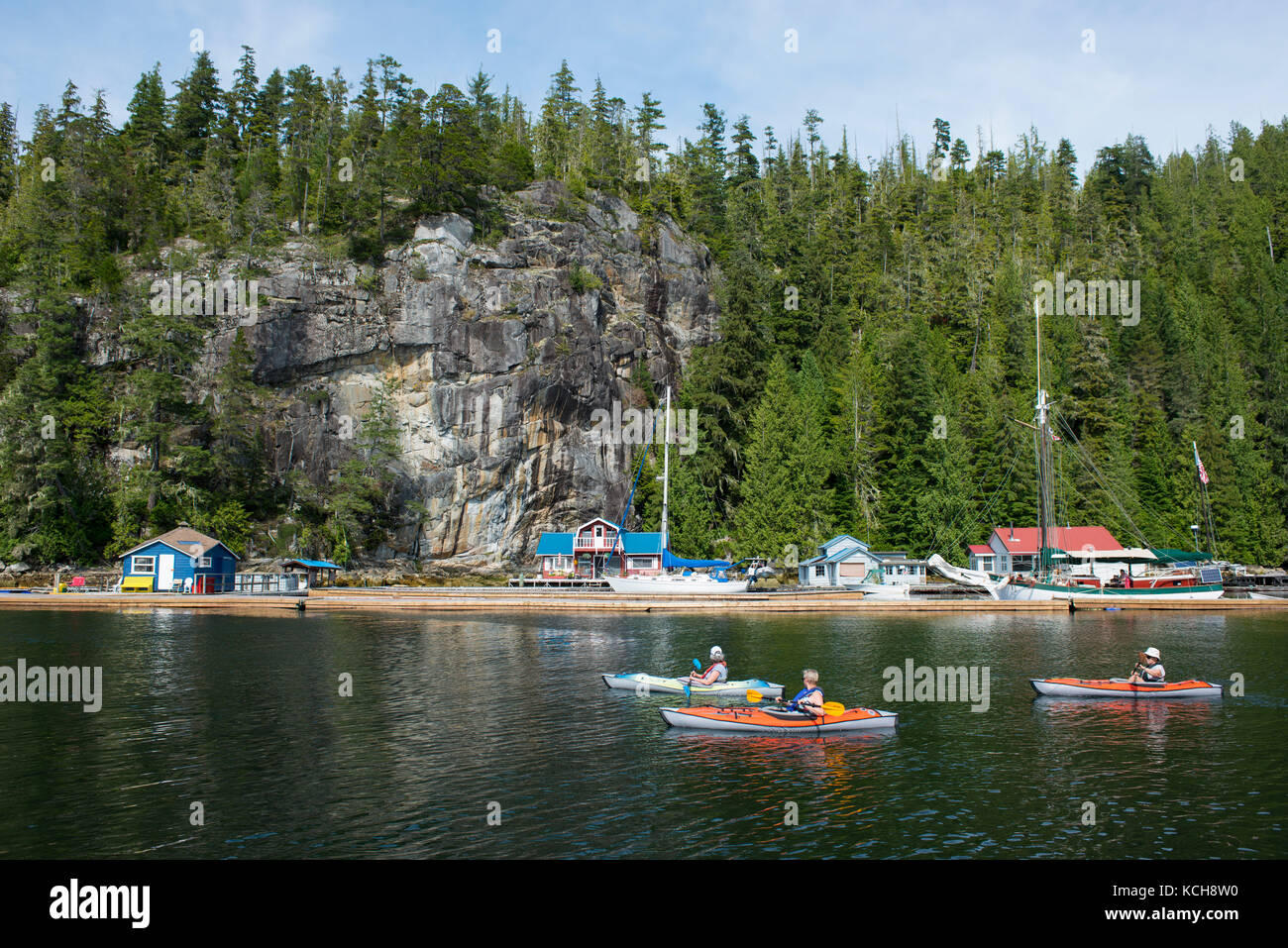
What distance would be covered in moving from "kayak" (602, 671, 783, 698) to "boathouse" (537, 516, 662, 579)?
44.4m

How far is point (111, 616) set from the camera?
5466cm

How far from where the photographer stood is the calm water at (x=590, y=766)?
1571 centimetres

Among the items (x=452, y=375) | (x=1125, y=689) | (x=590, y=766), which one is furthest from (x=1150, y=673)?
(x=452, y=375)

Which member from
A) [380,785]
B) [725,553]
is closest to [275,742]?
[380,785]

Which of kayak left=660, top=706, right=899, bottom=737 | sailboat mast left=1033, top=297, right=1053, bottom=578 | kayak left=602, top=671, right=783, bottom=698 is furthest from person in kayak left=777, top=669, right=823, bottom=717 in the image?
sailboat mast left=1033, top=297, right=1053, bottom=578

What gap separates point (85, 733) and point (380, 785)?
11577 millimetres

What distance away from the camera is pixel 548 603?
62.2 meters

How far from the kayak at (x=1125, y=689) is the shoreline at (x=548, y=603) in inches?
1215

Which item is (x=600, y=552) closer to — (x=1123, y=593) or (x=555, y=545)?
(x=555, y=545)

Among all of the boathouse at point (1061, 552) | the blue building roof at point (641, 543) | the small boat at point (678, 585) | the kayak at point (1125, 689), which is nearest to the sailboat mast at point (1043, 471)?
the boathouse at point (1061, 552)

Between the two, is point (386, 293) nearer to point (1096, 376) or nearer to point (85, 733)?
point (85, 733)

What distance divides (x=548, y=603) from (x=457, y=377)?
1176 inches

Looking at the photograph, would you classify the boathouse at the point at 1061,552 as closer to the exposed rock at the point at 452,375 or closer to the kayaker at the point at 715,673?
the exposed rock at the point at 452,375
